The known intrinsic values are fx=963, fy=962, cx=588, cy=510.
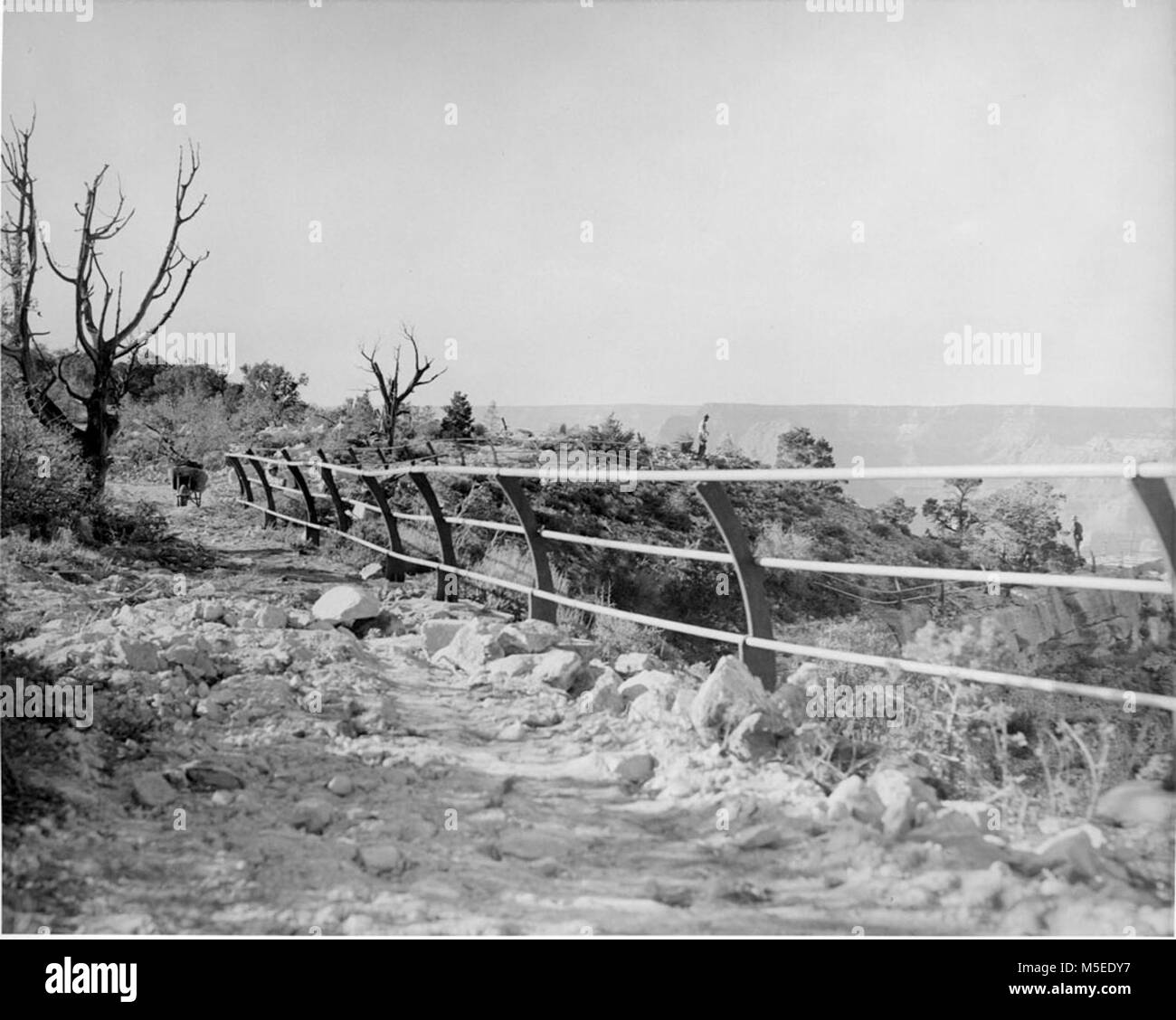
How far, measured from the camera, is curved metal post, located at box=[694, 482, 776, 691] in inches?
117

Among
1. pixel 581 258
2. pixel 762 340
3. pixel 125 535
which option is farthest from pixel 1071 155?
pixel 125 535

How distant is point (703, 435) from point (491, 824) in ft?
55.1

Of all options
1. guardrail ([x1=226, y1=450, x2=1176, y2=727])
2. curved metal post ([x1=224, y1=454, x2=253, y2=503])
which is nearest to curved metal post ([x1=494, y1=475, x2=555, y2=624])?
guardrail ([x1=226, y1=450, x2=1176, y2=727])

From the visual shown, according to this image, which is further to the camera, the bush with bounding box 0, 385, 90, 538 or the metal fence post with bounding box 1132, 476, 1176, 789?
the bush with bounding box 0, 385, 90, 538

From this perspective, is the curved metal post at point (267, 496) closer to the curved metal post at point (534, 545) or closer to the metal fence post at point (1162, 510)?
the curved metal post at point (534, 545)

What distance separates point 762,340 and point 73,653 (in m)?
17.1

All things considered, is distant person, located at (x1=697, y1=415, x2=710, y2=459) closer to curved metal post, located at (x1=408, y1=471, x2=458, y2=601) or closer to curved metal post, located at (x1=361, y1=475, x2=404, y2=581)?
curved metal post, located at (x1=361, y1=475, x2=404, y2=581)

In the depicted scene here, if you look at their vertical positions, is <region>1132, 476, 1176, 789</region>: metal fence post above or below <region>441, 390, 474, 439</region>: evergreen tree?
below

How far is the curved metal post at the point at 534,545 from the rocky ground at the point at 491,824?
807 millimetres

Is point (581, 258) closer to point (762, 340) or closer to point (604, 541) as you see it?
point (762, 340)

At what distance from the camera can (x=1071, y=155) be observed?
1736 centimetres

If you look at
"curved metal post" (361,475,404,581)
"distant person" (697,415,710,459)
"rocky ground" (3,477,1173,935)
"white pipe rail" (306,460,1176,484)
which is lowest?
"rocky ground" (3,477,1173,935)

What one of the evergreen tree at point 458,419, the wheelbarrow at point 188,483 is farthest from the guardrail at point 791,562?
the evergreen tree at point 458,419

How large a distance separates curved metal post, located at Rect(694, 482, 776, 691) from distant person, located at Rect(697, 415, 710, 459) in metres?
15.5
